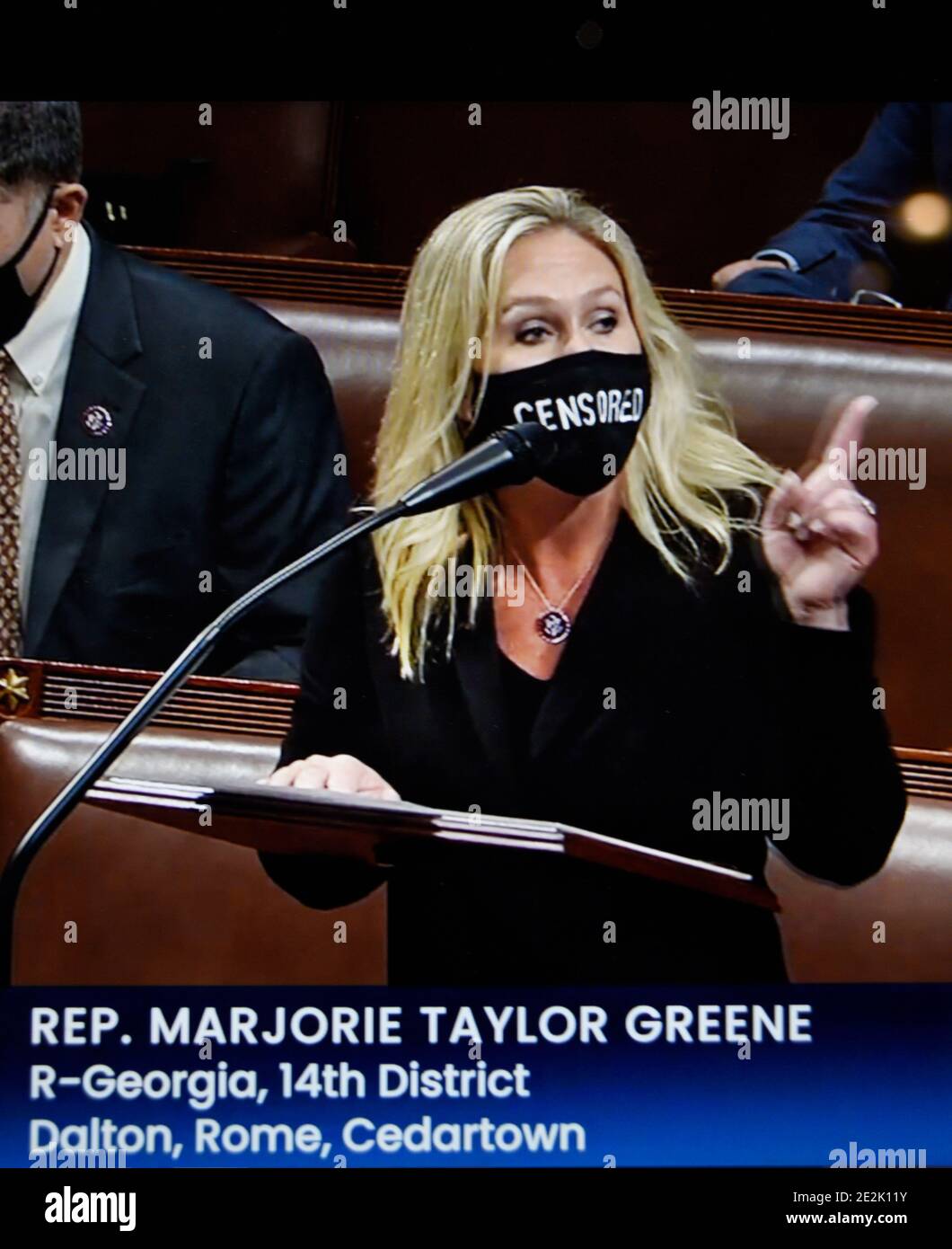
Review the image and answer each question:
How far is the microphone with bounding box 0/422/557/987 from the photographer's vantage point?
241 centimetres

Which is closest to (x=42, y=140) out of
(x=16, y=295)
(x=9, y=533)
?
(x=16, y=295)

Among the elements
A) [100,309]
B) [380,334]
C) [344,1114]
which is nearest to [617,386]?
[380,334]

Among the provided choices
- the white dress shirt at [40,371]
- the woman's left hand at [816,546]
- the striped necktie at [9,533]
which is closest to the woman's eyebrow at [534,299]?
the woman's left hand at [816,546]

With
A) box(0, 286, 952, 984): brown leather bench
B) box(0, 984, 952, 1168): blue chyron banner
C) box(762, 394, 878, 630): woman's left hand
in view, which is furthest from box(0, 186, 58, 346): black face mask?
box(762, 394, 878, 630): woman's left hand

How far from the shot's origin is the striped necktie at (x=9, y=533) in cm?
295

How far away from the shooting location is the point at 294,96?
301 centimetres

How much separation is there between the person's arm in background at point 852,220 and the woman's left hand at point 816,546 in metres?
0.34

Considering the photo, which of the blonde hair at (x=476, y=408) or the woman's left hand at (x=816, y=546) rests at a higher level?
the blonde hair at (x=476, y=408)

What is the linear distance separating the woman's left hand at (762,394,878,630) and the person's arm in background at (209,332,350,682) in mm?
621

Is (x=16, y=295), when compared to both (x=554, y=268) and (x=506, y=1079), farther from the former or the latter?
(x=506, y=1079)

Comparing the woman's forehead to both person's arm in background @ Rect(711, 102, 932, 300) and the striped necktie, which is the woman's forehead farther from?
the striped necktie

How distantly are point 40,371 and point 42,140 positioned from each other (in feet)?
1.11

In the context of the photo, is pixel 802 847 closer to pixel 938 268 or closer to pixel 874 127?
pixel 938 268

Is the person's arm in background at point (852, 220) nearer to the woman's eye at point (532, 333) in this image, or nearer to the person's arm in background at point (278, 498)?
the woman's eye at point (532, 333)
